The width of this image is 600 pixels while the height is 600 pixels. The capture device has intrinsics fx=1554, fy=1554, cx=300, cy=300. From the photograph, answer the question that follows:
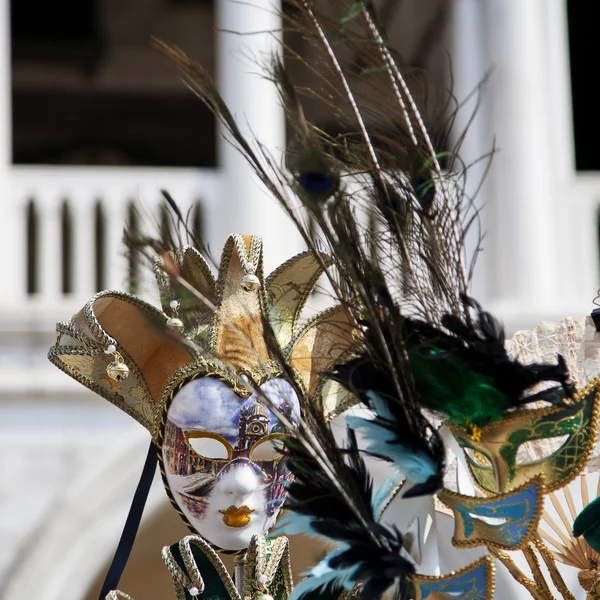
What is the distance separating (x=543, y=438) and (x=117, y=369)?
26.0 inches

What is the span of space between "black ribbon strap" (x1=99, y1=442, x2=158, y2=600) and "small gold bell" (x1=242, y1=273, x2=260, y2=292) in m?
0.27

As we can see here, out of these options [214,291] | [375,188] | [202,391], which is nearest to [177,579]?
[202,391]

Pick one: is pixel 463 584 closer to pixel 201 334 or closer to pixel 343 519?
pixel 343 519

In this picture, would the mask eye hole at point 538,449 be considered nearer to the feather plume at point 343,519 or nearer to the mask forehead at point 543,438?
the mask forehead at point 543,438

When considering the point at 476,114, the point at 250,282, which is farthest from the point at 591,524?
the point at 476,114

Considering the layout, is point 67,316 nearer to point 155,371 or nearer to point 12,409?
point 12,409

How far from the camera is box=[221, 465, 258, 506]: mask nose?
2137 millimetres

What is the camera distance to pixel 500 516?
185cm

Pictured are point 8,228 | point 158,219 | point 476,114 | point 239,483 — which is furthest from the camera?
point 476,114

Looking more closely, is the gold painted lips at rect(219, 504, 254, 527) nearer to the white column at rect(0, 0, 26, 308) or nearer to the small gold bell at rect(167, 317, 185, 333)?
the small gold bell at rect(167, 317, 185, 333)

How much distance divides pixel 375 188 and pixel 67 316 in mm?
3342

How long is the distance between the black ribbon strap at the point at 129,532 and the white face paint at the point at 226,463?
78 millimetres

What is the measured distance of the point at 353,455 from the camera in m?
1.85

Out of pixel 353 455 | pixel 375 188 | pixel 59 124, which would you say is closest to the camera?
pixel 353 455
